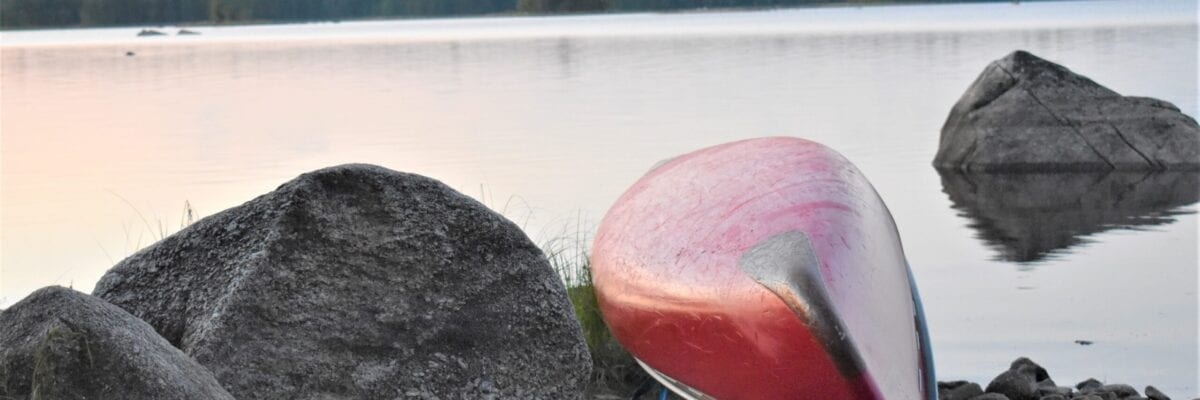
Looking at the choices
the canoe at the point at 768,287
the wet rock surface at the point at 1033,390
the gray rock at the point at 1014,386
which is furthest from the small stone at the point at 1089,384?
the canoe at the point at 768,287

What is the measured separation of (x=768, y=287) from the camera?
181 inches

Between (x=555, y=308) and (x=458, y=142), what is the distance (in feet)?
43.9

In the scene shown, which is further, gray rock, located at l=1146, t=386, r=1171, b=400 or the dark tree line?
the dark tree line

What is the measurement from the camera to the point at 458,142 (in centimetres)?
1766

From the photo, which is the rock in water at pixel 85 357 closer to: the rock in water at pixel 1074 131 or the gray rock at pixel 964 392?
the gray rock at pixel 964 392

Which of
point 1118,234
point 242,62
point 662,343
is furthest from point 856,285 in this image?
point 242,62

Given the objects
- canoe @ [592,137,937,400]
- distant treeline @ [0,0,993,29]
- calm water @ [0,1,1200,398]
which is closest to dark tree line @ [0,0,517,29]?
distant treeline @ [0,0,993,29]

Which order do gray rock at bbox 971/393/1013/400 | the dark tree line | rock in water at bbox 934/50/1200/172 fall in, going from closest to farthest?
gray rock at bbox 971/393/1013/400 < rock in water at bbox 934/50/1200/172 < the dark tree line

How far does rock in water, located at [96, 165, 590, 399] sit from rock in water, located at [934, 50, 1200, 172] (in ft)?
31.6

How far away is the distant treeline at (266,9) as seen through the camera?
8725 centimetres

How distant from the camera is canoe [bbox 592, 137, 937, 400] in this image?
4.48 m

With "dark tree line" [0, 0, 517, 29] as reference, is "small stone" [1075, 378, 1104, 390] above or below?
below

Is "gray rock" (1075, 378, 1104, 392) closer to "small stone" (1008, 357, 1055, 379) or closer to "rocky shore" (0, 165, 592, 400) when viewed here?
"small stone" (1008, 357, 1055, 379)

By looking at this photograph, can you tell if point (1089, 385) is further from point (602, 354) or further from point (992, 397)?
point (602, 354)
